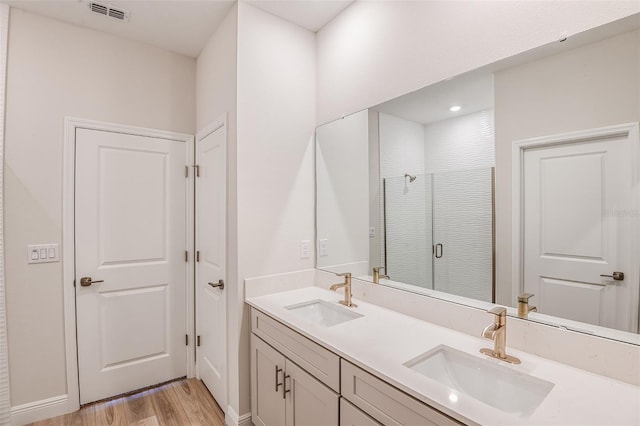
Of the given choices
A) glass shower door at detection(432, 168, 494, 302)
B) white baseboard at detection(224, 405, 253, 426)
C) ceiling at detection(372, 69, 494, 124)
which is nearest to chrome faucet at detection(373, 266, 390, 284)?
glass shower door at detection(432, 168, 494, 302)

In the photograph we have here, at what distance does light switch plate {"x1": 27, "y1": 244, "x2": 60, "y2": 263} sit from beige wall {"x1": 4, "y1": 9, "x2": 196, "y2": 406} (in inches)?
1.1

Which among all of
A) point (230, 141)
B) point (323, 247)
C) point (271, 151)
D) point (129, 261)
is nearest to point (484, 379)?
point (323, 247)

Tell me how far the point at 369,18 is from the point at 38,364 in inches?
122

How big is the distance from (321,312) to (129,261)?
158cm

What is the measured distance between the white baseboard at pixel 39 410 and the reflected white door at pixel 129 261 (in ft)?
0.38

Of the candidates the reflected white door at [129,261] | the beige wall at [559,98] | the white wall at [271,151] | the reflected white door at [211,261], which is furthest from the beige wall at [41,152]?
the beige wall at [559,98]

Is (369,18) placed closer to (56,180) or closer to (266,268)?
(266,268)

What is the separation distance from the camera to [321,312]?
6.35 ft

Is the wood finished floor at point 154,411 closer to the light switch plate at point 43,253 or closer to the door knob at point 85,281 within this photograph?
the door knob at point 85,281

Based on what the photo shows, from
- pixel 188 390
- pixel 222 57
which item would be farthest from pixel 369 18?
pixel 188 390

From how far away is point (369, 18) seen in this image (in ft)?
6.22

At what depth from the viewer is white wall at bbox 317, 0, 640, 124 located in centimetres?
116

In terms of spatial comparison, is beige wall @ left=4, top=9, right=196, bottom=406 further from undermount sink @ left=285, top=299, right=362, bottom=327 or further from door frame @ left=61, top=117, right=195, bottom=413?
undermount sink @ left=285, top=299, right=362, bottom=327

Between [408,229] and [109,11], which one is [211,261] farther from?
[109,11]
